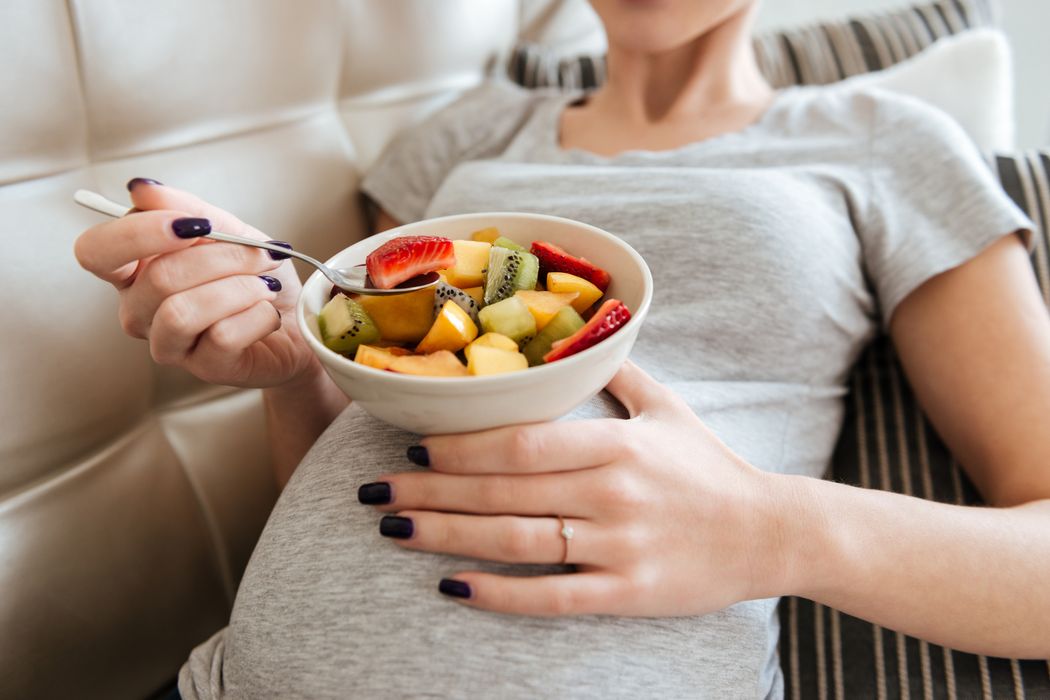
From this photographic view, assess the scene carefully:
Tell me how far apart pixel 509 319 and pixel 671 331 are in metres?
0.35

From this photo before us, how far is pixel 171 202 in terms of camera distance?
0.62 m

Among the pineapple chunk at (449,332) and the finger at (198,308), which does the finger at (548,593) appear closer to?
the pineapple chunk at (449,332)

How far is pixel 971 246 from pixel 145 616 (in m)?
1.12

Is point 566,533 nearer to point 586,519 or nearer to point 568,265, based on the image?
point 586,519

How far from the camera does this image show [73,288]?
834 millimetres

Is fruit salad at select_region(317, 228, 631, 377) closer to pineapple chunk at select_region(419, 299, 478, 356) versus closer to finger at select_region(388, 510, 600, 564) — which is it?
pineapple chunk at select_region(419, 299, 478, 356)

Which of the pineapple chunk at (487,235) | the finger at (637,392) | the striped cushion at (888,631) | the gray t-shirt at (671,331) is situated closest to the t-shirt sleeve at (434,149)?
the gray t-shirt at (671,331)

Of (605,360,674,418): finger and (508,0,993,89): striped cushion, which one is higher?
(508,0,993,89): striped cushion

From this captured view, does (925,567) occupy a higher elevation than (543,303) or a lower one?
lower

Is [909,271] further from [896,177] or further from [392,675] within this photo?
[392,675]

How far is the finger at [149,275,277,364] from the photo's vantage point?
0.61 metres

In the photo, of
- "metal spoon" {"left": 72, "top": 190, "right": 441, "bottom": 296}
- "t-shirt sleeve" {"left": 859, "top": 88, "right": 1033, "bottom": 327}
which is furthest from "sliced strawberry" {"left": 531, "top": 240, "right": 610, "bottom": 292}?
"t-shirt sleeve" {"left": 859, "top": 88, "right": 1033, "bottom": 327}

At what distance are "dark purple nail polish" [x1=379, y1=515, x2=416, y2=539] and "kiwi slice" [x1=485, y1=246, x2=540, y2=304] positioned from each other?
0.20 m

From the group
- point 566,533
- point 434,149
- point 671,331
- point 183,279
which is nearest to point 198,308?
point 183,279
